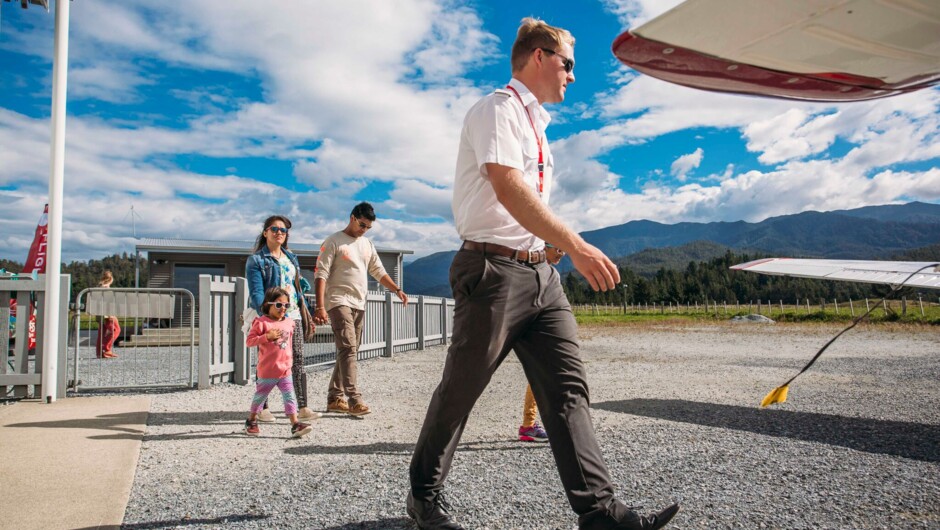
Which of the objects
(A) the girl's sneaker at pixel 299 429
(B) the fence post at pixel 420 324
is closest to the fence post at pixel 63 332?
(A) the girl's sneaker at pixel 299 429

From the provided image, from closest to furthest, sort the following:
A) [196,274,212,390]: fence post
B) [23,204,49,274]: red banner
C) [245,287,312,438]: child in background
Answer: [245,287,312,438]: child in background → [196,274,212,390]: fence post → [23,204,49,274]: red banner

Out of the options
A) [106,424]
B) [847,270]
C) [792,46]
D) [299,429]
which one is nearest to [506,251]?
[792,46]

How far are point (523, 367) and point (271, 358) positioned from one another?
3.02 meters

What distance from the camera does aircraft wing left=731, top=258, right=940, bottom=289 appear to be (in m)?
5.16

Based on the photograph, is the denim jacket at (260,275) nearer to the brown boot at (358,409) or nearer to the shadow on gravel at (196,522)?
the brown boot at (358,409)

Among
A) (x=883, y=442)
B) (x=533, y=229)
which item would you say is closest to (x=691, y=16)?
(x=533, y=229)

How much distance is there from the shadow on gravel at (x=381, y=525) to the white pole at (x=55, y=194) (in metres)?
5.20

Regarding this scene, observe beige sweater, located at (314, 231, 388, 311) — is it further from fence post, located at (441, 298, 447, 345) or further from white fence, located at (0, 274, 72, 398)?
fence post, located at (441, 298, 447, 345)

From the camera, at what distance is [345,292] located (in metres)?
5.87

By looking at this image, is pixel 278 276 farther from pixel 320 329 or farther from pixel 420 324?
pixel 320 329

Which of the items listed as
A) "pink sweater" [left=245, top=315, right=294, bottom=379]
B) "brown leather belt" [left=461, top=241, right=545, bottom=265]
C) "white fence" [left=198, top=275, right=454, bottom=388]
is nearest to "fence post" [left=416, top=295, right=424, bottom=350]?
"white fence" [left=198, top=275, right=454, bottom=388]

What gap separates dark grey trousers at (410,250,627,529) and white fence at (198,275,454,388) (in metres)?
3.11

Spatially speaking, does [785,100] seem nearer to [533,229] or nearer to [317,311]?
[533,229]

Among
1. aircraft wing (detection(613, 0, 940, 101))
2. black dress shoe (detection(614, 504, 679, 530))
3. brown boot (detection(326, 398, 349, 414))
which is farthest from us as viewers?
brown boot (detection(326, 398, 349, 414))
